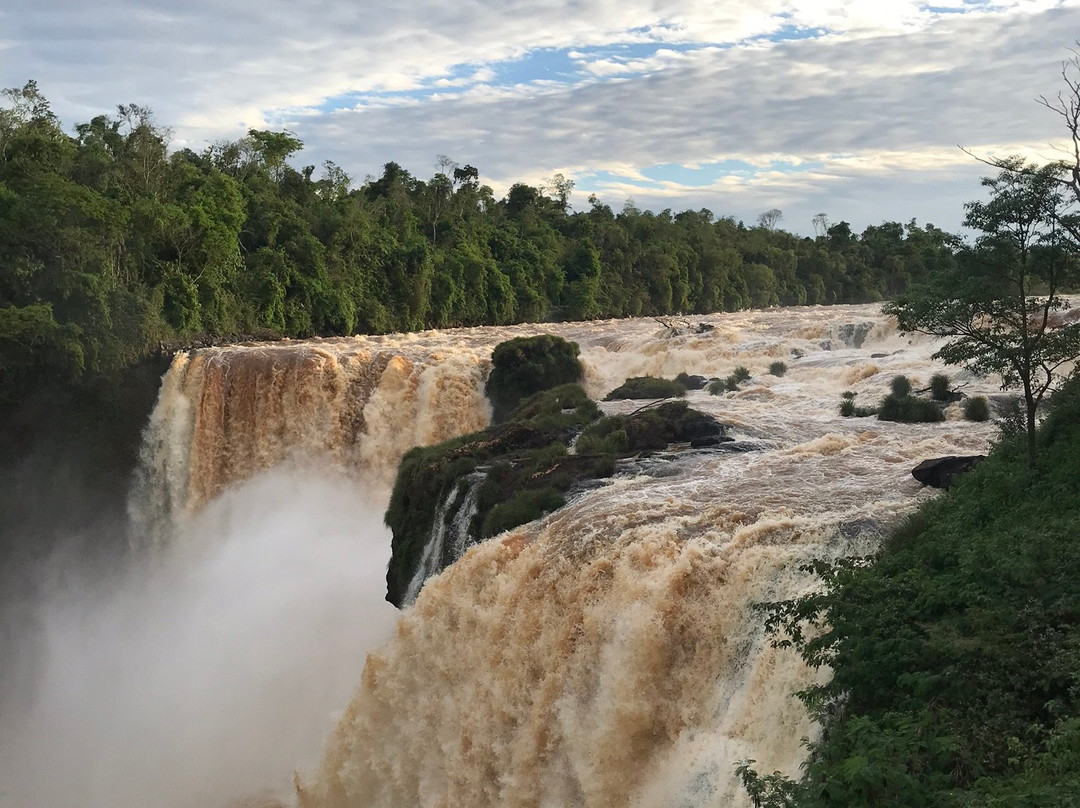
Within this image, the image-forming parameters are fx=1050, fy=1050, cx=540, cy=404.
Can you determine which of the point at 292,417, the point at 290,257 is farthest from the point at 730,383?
the point at 290,257

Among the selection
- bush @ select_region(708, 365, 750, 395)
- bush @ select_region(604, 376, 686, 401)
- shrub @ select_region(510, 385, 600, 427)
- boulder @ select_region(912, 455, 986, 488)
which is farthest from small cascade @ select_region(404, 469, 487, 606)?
bush @ select_region(708, 365, 750, 395)

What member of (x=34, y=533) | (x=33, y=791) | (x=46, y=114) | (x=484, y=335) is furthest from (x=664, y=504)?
(x=46, y=114)

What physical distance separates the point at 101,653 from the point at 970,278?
20.2 m

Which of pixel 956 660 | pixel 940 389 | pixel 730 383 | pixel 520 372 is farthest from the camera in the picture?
pixel 520 372

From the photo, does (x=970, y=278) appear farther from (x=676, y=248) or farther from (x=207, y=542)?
(x=676, y=248)

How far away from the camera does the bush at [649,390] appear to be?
2297 cm

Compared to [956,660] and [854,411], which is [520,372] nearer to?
[854,411]

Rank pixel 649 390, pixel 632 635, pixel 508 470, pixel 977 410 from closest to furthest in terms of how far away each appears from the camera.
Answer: pixel 632 635 < pixel 508 470 < pixel 977 410 < pixel 649 390

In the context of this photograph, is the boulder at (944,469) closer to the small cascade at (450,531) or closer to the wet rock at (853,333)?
the small cascade at (450,531)

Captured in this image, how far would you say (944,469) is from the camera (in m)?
12.4

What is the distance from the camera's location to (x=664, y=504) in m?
12.5

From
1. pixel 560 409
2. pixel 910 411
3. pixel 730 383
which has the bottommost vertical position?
pixel 560 409

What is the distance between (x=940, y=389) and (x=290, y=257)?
3200cm

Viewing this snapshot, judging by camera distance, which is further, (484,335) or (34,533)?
(484,335)
